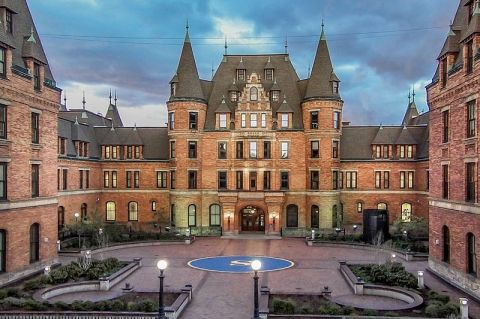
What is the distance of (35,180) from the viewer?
30.0 m

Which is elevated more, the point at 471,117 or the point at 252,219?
the point at 471,117

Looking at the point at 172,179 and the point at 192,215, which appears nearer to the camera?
the point at 192,215

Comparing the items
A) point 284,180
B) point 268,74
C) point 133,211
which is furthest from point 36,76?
point 268,74

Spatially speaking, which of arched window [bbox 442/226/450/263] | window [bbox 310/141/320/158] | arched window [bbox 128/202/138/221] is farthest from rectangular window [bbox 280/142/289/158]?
arched window [bbox 442/226/450/263]

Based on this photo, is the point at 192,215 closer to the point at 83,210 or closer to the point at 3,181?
the point at 83,210

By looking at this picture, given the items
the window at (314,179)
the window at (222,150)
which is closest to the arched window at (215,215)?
the window at (222,150)

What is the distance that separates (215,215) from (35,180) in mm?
25130

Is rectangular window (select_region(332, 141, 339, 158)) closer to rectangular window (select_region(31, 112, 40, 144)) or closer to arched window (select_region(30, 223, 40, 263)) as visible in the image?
rectangular window (select_region(31, 112, 40, 144))

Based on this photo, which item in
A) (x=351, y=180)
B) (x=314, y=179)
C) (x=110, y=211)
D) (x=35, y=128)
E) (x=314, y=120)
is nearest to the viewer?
(x=35, y=128)

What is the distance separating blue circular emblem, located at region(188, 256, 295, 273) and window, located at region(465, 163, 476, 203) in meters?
13.5

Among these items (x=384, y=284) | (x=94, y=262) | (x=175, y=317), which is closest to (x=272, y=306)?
(x=175, y=317)

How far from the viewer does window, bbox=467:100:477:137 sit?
79.8ft

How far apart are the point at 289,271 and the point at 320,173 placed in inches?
810

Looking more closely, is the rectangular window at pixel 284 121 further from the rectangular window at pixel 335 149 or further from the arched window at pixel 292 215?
the arched window at pixel 292 215
